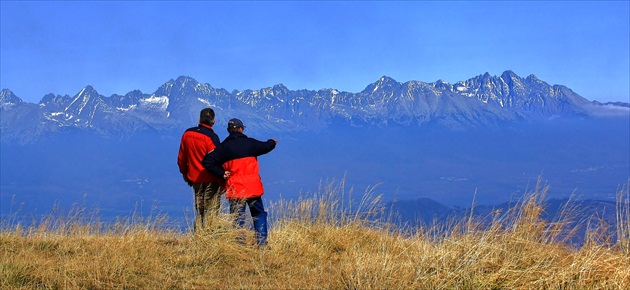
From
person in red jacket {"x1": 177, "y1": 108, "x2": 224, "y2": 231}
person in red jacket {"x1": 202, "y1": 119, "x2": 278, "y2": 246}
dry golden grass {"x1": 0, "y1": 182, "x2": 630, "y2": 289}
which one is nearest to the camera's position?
dry golden grass {"x1": 0, "y1": 182, "x2": 630, "y2": 289}

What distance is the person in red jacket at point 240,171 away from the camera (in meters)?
7.08

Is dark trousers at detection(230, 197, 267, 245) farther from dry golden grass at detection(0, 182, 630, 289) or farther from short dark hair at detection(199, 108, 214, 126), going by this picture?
short dark hair at detection(199, 108, 214, 126)

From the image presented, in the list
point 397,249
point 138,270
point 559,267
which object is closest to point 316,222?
point 397,249

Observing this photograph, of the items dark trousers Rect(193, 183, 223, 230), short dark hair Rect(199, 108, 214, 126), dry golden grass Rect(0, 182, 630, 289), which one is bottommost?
dry golden grass Rect(0, 182, 630, 289)

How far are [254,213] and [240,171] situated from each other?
593mm

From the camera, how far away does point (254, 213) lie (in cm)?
725

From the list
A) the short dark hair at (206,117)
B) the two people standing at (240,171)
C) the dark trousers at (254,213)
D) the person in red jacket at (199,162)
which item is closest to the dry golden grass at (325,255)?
the dark trousers at (254,213)

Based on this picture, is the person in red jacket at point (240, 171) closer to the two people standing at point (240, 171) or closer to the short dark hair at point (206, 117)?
the two people standing at point (240, 171)

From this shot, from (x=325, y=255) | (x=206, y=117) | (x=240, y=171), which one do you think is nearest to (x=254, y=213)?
(x=240, y=171)

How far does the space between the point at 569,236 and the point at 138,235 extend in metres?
5.13

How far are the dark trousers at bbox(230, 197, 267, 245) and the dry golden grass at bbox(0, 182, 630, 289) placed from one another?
7.7 inches

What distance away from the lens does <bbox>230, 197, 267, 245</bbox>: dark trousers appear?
7086 mm

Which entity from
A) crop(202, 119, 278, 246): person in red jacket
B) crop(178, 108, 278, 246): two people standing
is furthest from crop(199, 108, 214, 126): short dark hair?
crop(202, 119, 278, 246): person in red jacket

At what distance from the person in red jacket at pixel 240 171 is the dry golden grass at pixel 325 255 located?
322 millimetres
